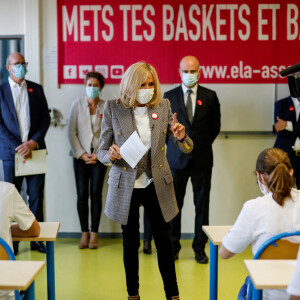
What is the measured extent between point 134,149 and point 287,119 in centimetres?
247

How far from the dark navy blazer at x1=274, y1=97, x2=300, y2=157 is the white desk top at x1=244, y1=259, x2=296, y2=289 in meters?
2.87

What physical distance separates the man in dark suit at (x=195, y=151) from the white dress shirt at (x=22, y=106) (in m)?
1.33

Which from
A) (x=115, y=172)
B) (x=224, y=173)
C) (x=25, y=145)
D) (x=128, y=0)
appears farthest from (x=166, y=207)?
(x=128, y=0)

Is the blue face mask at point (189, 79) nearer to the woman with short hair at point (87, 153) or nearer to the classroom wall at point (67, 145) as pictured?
the classroom wall at point (67, 145)

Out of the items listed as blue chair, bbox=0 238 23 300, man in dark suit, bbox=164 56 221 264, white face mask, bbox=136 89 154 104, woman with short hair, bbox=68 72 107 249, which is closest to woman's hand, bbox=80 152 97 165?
woman with short hair, bbox=68 72 107 249

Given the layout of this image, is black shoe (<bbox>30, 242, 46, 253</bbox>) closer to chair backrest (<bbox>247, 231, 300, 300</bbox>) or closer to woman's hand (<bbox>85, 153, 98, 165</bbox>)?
woman's hand (<bbox>85, 153, 98, 165</bbox>)

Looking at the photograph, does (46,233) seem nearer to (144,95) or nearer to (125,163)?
(125,163)

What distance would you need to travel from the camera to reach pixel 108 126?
316 centimetres

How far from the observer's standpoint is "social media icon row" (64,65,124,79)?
527 cm

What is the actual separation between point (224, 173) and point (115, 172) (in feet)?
8.13

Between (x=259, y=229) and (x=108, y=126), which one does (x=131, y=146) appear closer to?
(x=108, y=126)

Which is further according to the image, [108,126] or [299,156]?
[299,156]

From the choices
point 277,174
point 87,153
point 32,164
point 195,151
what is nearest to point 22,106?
point 32,164

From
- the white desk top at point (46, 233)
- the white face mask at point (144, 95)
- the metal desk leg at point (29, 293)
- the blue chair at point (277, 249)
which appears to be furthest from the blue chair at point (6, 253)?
the white face mask at point (144, 95)
